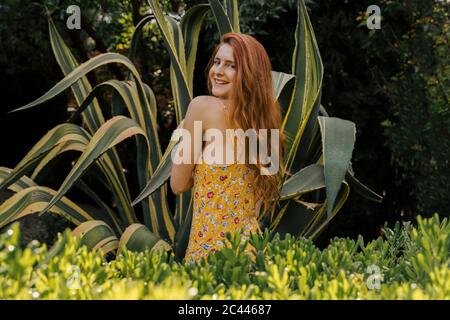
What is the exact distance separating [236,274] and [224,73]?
0.91m

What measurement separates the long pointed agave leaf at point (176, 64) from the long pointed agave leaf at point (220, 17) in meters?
0.23

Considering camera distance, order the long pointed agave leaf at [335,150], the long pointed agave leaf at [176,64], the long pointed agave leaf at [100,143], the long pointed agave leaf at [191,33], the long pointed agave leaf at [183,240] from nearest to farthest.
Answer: the long pointed agave leaf at [335,150] < the long pointed agave leaf at [100,143] < the long pointed agave leaf at [183,240] < the long pointed agave leaf at [176,64] < the long pointed agave leaf at [191,33]

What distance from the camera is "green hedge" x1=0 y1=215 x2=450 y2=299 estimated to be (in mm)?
1342

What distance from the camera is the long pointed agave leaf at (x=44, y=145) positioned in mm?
2902

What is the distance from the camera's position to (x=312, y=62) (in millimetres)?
3281

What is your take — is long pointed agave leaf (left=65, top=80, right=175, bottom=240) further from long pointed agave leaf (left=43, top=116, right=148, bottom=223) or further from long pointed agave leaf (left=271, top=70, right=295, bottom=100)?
long pointed agave leaf (left=271, top=70, right=295, bottom=100)

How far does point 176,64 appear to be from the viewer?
330 centimetres

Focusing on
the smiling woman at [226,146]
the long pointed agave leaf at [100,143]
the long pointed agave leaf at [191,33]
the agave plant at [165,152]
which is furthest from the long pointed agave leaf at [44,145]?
the smiling woman at [226,146]

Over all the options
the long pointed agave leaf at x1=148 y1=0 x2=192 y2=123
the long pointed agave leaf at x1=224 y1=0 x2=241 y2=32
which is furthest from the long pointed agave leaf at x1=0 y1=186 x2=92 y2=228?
the long pointed agave leaf at x1=224 y1=0 x2=241 y2=32

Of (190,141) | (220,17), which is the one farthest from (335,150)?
→ (220,17)

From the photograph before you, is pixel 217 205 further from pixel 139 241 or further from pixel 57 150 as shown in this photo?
pixel 57 150

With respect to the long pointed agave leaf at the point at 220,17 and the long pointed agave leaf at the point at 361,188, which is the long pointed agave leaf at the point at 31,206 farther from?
the long pointed agave leaf at the point at 361,188

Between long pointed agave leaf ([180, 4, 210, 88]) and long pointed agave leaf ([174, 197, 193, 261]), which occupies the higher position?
long pointed agave leaf ([180, 4, 210, 88])

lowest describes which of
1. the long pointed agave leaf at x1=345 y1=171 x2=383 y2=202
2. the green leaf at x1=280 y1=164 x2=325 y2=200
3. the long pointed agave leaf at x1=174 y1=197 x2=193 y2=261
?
the long pointed agave leaf at x1=174 y1=197 x2=193 y2=261
